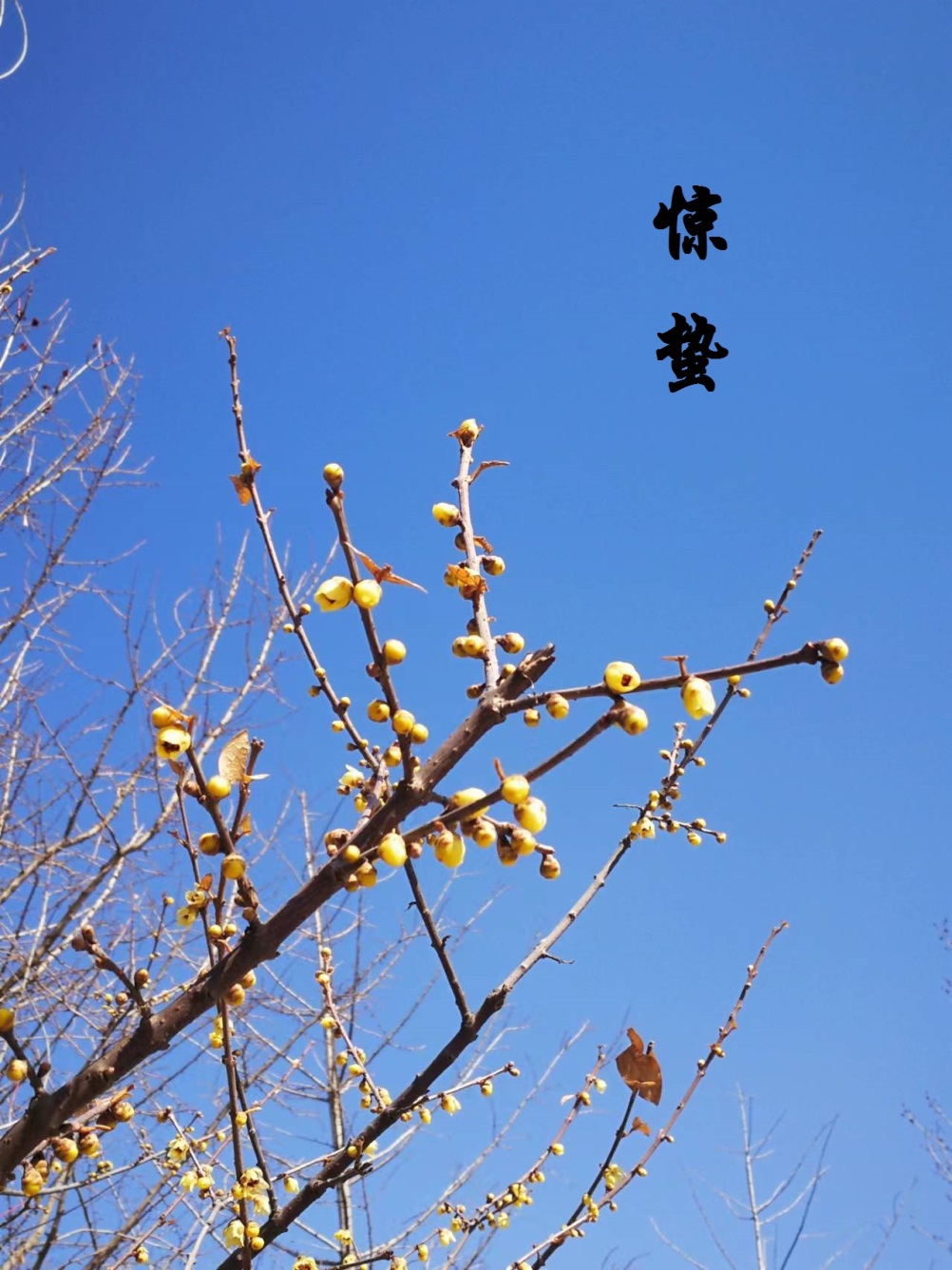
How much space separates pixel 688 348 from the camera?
18.2 ft

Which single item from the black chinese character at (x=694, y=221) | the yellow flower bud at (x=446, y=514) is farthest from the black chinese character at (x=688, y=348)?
the yellow flower bud at (x=446, y=514)

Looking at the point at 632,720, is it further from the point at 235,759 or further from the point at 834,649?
the point at 235,759

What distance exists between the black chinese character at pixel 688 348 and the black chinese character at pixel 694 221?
2.15 feet

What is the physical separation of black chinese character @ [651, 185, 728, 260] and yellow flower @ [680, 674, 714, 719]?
208 inches

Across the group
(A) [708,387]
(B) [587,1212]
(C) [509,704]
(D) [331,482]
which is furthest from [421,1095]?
(A) [708,387]

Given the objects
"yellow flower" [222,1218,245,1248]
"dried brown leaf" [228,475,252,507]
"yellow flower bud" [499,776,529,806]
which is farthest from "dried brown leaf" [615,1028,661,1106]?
"dried brown leaf" [228,475,252,507]

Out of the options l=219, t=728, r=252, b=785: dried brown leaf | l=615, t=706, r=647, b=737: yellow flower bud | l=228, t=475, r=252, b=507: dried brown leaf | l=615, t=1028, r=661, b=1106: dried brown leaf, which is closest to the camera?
l=615, t=706, r=647, b=737: yellow flower bud

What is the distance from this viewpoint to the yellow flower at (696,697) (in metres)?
1.36

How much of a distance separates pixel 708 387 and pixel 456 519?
4.03 m

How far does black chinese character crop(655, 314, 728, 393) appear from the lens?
5.54 metres

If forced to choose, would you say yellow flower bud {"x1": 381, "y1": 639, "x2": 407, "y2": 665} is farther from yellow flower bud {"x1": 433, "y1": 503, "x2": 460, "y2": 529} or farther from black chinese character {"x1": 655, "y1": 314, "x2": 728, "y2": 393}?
black chinese character {"x1": 655, "y1": 314, "x2": 728, "y2": 393}

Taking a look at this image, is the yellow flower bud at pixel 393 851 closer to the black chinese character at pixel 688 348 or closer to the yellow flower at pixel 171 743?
the yellow flower at pixel 171 743

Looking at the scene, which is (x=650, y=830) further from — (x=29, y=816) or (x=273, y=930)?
(x=29, y=816)

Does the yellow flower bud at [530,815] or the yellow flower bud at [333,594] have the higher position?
the yellow flower bud at [333,594]
